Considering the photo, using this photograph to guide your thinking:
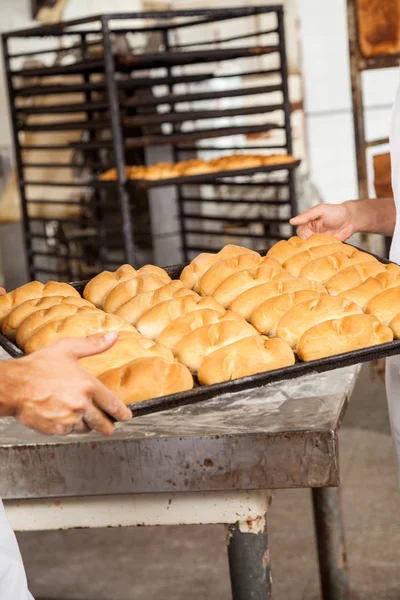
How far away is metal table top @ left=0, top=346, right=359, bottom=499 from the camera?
4.43 ft

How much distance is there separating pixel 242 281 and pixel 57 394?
0.79m

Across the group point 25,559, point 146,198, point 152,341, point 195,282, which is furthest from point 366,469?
point 146,198

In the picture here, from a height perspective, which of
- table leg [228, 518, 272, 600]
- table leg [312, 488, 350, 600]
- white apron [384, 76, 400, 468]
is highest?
white apron [384, 76, 400, 468]

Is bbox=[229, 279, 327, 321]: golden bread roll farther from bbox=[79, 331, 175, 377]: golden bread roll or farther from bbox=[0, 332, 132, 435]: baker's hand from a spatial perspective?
bbox=[0, 332, 132, 435]: baker's hand

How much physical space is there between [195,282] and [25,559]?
1.63 meters

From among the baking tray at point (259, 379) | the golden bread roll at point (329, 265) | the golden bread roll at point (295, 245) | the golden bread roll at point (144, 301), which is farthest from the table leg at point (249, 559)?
the golden bread roll at point (295, 245)

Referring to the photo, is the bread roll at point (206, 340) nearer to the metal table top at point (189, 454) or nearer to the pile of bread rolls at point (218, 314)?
the pile of bread rolls at point (218, 314)

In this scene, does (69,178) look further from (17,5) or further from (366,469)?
(366,469)

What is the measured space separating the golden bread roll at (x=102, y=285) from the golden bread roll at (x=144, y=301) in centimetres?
13

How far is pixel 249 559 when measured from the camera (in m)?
1.50

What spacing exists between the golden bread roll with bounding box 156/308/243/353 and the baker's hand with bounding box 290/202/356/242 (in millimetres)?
676

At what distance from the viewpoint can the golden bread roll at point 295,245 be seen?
80.4 inches

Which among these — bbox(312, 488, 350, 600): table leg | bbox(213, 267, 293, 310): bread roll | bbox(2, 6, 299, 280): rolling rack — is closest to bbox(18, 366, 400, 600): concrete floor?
bbox(312, 488, 350, 600): table leg

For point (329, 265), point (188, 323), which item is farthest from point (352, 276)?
point (188, 323)
